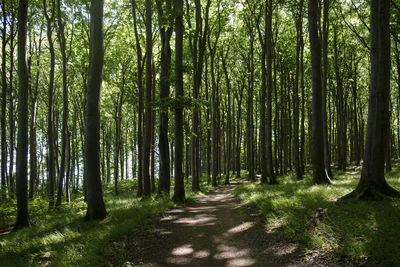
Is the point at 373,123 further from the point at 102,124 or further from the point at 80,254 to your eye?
the point at 102,124

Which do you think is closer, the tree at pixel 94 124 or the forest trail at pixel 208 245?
the forest trail at pixel 208 245

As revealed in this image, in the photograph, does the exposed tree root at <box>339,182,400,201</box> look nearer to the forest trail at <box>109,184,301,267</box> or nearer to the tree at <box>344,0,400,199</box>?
the tree at <box>344,0,400,199</box>

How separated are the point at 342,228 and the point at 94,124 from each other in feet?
22.7

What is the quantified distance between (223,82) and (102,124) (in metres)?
16.1

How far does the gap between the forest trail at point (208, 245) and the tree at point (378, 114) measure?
302 cm

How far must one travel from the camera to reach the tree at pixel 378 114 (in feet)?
20.5

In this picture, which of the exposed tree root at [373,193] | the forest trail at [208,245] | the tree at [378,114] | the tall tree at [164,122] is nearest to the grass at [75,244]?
the forest trail at [208,245]

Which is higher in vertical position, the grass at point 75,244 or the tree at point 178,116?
the tree at point 178,116

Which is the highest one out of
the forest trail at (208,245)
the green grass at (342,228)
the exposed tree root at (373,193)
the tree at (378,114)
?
the tree at (378,114)

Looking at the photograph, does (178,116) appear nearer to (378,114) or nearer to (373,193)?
(378,114)

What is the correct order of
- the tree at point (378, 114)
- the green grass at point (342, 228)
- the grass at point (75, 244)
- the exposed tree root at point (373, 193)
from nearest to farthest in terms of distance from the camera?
1. the green grass at point (342, 228)
2. the grass at point (75, 244)
3. the exposed tree root at point (373, 193)
4. the tree at point (378, 114)

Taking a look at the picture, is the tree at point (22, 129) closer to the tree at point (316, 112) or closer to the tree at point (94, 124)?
the tree at point (94, 124)

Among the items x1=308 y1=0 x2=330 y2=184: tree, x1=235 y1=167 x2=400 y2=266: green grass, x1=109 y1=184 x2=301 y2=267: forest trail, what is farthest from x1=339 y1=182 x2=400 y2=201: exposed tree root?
x1=308 y1=0 x2=330 y2=184: tree

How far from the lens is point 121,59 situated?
18.4 meters
